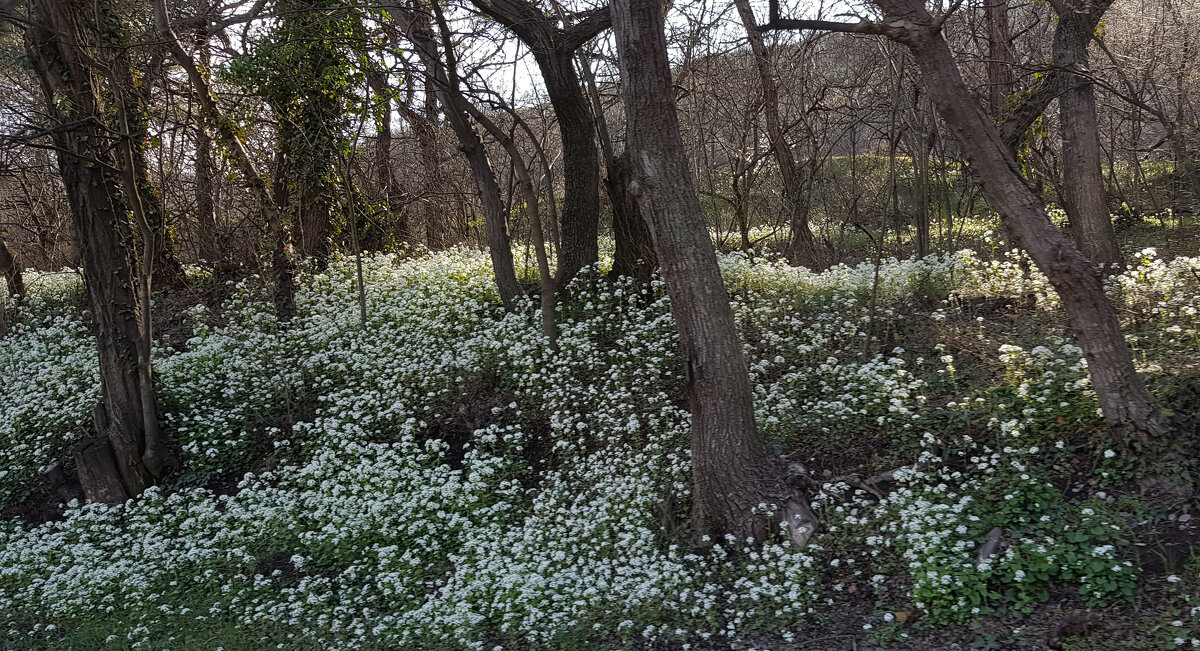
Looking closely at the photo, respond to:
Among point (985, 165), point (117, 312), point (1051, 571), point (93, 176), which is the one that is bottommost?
point (1051, 571)

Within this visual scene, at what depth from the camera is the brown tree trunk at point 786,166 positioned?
1163cm

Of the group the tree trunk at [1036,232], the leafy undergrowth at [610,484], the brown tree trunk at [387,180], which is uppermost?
the brown tree trunk at [387,180]

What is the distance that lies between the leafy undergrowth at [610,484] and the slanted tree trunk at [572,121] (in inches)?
26.1

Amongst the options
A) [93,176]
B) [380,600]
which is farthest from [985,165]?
[93,176]

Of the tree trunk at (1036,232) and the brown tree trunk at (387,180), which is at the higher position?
the brown tree trunk at (387,180)

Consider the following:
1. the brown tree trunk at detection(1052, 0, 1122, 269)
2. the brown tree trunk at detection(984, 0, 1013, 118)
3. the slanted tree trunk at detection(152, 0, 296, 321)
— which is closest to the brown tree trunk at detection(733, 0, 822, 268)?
the brown tree trunk at detection(984, 0, 1013, 118)

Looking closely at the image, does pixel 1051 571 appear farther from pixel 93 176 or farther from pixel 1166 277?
pixel 93 176

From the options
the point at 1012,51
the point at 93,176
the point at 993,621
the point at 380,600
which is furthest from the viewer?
the point at 1012,51

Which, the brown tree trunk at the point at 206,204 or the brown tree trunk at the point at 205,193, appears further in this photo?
the brown tree trunk at the point at 206,204

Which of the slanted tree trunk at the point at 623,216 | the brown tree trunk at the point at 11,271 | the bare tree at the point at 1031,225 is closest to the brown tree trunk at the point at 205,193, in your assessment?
the brown tree trunk at the point at 11,271

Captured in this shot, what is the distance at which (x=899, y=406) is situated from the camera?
621cm

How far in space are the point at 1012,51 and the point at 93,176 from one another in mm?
11095

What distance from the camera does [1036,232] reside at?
543 cm

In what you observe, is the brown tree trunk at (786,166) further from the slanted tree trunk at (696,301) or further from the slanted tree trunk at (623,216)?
the slanted tree trunk at (696,301)
